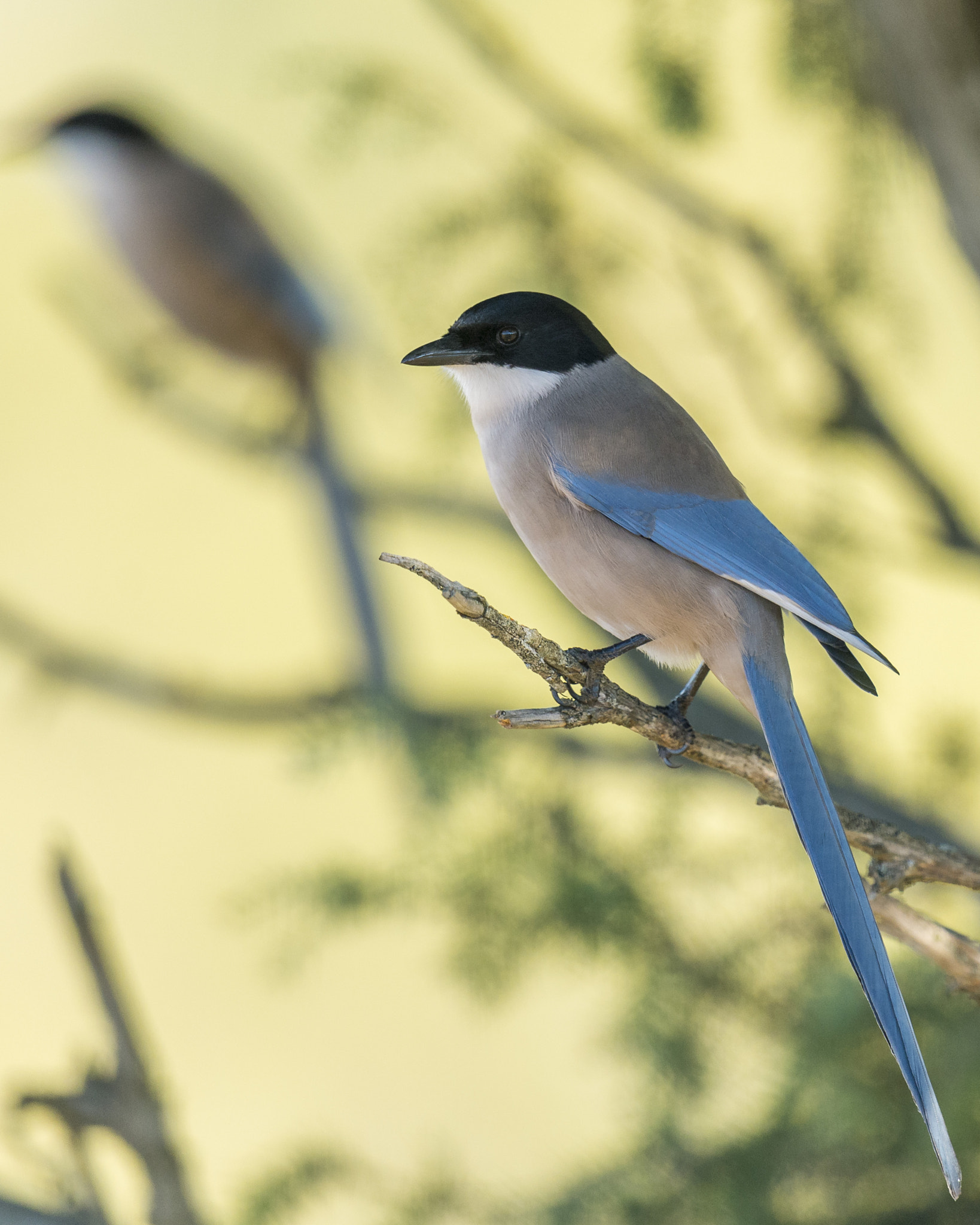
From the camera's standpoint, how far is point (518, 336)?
104cm

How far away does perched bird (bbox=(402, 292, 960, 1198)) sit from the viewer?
2.78 ft

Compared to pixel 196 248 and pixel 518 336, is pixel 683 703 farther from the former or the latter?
pixel 196 248

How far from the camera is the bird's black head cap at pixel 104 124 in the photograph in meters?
2.44

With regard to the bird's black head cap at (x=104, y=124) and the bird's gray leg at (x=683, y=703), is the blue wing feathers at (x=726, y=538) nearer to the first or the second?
the bird's gray leg at (x=683, y=703)

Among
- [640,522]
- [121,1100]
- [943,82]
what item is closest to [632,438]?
[640,522]

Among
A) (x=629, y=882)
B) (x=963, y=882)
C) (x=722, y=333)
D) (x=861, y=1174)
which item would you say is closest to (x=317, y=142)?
(x=722, y=333)

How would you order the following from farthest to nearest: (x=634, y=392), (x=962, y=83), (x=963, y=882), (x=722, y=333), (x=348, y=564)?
(x=348, y=564)
(x=722, y=333)
(x=962, y=83)
(x=634, y=392)
(x=963, y=882)

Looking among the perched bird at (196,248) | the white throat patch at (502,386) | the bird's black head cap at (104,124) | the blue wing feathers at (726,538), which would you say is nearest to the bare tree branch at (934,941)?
the blue wing feathers at (726,538)

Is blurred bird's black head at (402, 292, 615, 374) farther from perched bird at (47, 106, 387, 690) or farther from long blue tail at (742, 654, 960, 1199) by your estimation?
perched bird at (47, 106, 387, 690)

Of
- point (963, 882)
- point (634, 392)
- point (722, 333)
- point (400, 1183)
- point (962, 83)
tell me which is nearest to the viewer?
point (963, 882)

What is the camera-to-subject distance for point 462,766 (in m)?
1.30

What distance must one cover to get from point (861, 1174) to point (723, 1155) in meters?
0.13

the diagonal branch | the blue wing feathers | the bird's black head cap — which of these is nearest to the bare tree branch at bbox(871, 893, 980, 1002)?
the diagonal branch

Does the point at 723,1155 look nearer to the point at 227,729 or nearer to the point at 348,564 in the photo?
the point at 227,729
